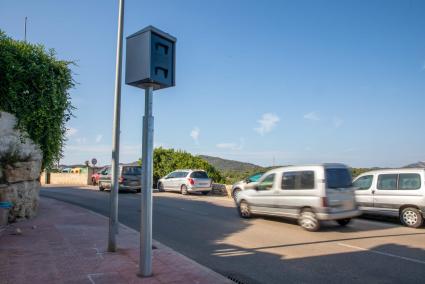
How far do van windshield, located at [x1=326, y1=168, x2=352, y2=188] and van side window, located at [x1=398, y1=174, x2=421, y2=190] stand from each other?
6.99 ft

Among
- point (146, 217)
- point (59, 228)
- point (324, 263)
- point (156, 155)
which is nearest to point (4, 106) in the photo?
point (59, 228)

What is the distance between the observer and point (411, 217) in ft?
36.8

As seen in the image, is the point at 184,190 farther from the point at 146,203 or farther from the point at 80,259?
the point at 146,203

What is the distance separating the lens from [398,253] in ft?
25.2

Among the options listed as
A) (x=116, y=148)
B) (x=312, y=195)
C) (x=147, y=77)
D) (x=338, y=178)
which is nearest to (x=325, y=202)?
(x=312, y=195)

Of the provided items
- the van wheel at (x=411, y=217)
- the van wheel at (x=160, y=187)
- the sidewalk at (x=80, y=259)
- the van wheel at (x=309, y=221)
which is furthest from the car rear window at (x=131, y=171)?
the van wheel at (x=411, y=217)

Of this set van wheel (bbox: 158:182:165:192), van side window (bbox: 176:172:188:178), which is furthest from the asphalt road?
van wheel (bbox: 158:182:165:192)

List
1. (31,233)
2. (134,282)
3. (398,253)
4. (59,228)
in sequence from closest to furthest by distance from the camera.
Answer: (134,282) → (398,253) → (31,233) → (59,228)

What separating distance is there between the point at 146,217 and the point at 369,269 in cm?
411

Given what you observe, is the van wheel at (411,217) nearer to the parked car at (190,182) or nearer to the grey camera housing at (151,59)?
the grey camera housing at (151,59)

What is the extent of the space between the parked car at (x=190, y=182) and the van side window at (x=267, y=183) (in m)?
11.5

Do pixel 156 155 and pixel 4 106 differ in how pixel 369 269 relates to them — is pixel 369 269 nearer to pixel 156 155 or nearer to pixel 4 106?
pixel 4 106

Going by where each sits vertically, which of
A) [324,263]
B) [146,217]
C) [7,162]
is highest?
[7,162]

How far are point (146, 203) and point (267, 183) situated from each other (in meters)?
7.26
